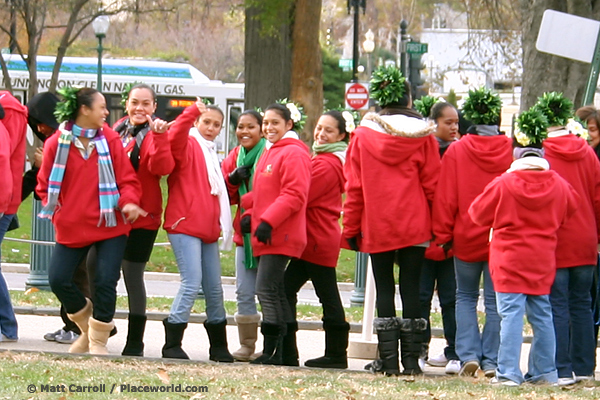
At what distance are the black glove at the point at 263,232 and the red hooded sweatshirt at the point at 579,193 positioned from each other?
195 cm

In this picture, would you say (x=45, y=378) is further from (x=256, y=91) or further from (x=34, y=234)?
(x=256, y=91)

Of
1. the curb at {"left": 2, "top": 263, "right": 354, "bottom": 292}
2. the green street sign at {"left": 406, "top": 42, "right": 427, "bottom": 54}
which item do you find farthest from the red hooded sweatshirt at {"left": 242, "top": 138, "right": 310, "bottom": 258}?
the green street sign at {"left": 406, "top": 42, "right": 427, "bottom": 54}

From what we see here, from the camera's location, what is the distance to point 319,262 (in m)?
7.51

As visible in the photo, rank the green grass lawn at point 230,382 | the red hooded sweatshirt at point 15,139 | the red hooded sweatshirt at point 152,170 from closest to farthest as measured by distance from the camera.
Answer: the green grass lawn at point 230,382 → the red hooded sweatshirt at point 152,170 → the red hooded sweatshirt at point 15,139

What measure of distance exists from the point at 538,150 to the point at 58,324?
4480mm

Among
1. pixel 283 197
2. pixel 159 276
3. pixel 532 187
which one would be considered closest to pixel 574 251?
pixel 532 187

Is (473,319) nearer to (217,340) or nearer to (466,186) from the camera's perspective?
(466,186)

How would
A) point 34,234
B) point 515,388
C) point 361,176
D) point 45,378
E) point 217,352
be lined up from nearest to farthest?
point 45,378
point 515,388
point 361,176
point 217,352
point 34,234

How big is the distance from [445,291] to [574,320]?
1.08 metres

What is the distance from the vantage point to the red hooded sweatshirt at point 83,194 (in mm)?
7070

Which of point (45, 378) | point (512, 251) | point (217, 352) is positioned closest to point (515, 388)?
point (512, 251)

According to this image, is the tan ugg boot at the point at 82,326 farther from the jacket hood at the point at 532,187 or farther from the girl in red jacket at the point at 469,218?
the jacket hood at the point at 532,187

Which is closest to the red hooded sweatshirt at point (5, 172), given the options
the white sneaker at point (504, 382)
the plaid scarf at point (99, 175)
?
the plaid scarf at point (99, 175)

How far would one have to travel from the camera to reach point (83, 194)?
7113 millimetres
